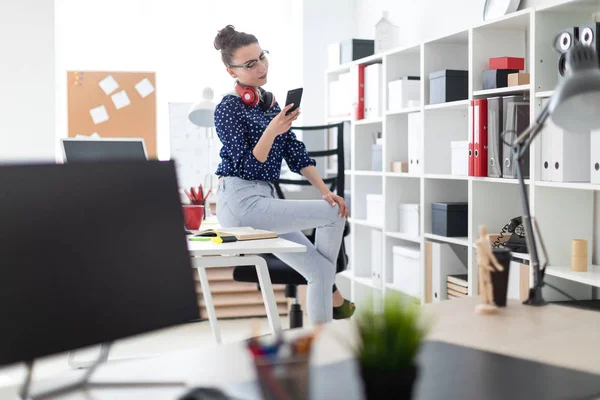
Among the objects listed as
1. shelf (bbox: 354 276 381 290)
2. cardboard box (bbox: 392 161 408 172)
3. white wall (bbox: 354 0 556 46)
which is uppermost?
white wall (bbox: 354 0 556 46)

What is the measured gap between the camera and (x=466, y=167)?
3580mm

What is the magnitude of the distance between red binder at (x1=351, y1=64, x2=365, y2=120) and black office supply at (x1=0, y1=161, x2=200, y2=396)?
3620 mm

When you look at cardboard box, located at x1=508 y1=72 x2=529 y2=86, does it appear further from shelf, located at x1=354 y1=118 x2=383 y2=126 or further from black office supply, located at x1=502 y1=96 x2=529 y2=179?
shelf, located at x1=354 y1=118 x2=383 y2=126

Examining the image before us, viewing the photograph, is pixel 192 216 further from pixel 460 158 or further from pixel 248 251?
pixel 460 158

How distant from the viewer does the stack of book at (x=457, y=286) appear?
142 inches

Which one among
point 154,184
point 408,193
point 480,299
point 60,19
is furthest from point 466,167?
point 60,19

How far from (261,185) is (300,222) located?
0.25m

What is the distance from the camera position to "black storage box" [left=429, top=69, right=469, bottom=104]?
3.69 m

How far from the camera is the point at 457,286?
145 inches

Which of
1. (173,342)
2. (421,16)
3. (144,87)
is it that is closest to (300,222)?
(173,342)

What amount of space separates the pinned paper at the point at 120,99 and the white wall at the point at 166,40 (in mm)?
198

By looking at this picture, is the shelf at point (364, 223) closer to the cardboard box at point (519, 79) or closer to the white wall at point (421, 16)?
the white wall at point (421, 16)

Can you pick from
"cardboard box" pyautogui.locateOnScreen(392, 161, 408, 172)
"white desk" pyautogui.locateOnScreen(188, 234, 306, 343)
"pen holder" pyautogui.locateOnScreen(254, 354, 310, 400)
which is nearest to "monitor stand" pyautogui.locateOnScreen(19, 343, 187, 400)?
"pen holder" pyautogui.locateOnScreen(254, 354, 310, 400)

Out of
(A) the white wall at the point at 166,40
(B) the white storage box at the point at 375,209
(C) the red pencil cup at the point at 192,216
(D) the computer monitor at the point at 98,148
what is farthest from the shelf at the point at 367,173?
(C) the red pencil cup at the point at 192,216
